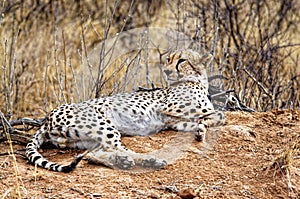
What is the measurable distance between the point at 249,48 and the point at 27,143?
3587mm

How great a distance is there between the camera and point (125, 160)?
3.65 m

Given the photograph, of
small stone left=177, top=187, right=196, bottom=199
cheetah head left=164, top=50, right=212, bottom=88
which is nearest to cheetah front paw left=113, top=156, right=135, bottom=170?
small stone left=177, top=187, right=196, bottom=199

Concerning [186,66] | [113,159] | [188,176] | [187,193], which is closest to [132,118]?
[113,159]

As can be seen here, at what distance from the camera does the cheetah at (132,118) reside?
12.1 feet

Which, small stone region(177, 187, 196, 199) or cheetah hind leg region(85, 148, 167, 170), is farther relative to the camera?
cheetah hind leg region(85, 148, 167, 170)

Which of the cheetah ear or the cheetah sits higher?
the cheetah ear

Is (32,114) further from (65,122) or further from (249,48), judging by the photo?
(65,122)

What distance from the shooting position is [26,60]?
7988 millimetres

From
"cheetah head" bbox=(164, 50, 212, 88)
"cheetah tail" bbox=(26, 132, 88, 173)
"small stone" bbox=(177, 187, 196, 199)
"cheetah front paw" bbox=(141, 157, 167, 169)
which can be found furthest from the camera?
"cheetah head" bbox=(164, 50, 212, 88)

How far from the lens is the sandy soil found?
3.27 meters

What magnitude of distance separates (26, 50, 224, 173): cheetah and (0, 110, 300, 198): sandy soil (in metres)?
0.08

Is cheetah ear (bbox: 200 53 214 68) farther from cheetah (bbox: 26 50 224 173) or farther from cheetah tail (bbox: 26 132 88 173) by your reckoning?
cheetah tail (bbox: 26 132 88 173)

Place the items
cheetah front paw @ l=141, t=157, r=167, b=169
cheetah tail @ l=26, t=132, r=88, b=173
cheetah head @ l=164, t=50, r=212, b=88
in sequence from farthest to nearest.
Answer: cheetah head @ l=164, t=50, r=212, b=88 < cheetah front paw @ l=141, t=157, r=167, b=169 < cheetah tail @ l=26, t=132, r=88, b=173

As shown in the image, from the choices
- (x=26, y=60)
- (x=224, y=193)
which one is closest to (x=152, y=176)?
(x=224, y=193)
